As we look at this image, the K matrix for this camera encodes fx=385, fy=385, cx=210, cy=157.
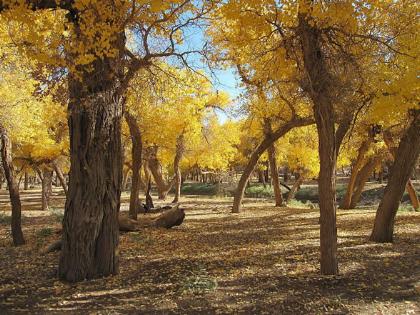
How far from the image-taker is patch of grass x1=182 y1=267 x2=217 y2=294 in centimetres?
552

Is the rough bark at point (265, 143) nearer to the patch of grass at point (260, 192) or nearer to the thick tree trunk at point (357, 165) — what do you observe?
the thick tree trunk at point (357, 165)

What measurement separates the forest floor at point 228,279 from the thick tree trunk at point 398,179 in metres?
0.38

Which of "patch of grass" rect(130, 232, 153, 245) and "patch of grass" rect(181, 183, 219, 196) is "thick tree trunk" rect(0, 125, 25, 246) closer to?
"patch of grass" rect(130, 232, 153, 245)

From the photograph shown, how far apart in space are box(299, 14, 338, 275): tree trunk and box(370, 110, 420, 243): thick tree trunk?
322cm

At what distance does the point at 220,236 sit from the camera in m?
10.4

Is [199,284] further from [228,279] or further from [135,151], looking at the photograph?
[135,151]

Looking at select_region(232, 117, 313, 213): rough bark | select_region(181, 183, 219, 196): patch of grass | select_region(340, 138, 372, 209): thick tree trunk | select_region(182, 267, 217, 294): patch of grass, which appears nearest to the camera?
select_region(182, 267, 217, 294): patch of grass

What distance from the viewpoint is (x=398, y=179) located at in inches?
326

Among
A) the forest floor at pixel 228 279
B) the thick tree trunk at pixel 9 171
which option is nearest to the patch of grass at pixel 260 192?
the forest floor at pixel 228 279

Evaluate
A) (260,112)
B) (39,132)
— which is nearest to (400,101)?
(260,112)

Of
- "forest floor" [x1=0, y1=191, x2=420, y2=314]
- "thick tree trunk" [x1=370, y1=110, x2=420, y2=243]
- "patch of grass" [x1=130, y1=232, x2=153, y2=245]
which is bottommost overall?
"forest floor" [x1=0, y1=191, x2=420, y2=314]

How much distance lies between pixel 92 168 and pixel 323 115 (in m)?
3.55

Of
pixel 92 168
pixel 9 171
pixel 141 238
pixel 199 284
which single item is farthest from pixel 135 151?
pixel 199 284

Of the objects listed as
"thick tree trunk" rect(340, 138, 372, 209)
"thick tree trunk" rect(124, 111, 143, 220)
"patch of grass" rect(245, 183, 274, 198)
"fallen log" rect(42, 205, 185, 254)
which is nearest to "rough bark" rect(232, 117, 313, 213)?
"thick tree trunk" rect(340, 138, 372, 209)
